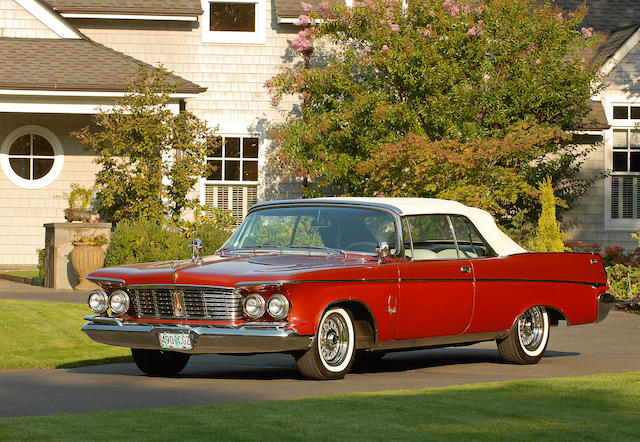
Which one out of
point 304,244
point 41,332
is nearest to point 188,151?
point 41,332

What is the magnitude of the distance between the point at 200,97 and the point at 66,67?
3.31 metres

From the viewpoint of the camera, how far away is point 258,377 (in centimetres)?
1055

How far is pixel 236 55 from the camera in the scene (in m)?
26.0

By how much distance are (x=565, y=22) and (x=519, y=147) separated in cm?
396

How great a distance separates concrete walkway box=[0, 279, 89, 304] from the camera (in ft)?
61.1

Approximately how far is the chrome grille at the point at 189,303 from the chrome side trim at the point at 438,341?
56.3 inches

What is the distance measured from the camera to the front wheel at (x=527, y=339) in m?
11.8

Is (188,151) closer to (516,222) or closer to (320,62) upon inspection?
(320,62)

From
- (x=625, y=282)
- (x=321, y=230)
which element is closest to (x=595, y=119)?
(x=625, y=282)

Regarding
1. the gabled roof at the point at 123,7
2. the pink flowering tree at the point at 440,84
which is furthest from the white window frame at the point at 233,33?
the pink flowering tree at the point at 440,84

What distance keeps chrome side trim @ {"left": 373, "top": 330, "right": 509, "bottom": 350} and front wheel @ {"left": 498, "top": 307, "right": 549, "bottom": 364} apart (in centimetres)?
17

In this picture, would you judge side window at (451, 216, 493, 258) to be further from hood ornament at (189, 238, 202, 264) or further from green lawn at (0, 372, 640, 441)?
green lawn at (0, 372, 640, 441)

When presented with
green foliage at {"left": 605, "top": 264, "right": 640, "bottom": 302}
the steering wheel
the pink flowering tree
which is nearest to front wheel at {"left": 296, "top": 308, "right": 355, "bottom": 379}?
the steering wheel

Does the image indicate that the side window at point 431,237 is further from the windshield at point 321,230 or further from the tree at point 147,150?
the tree at point 147,150
